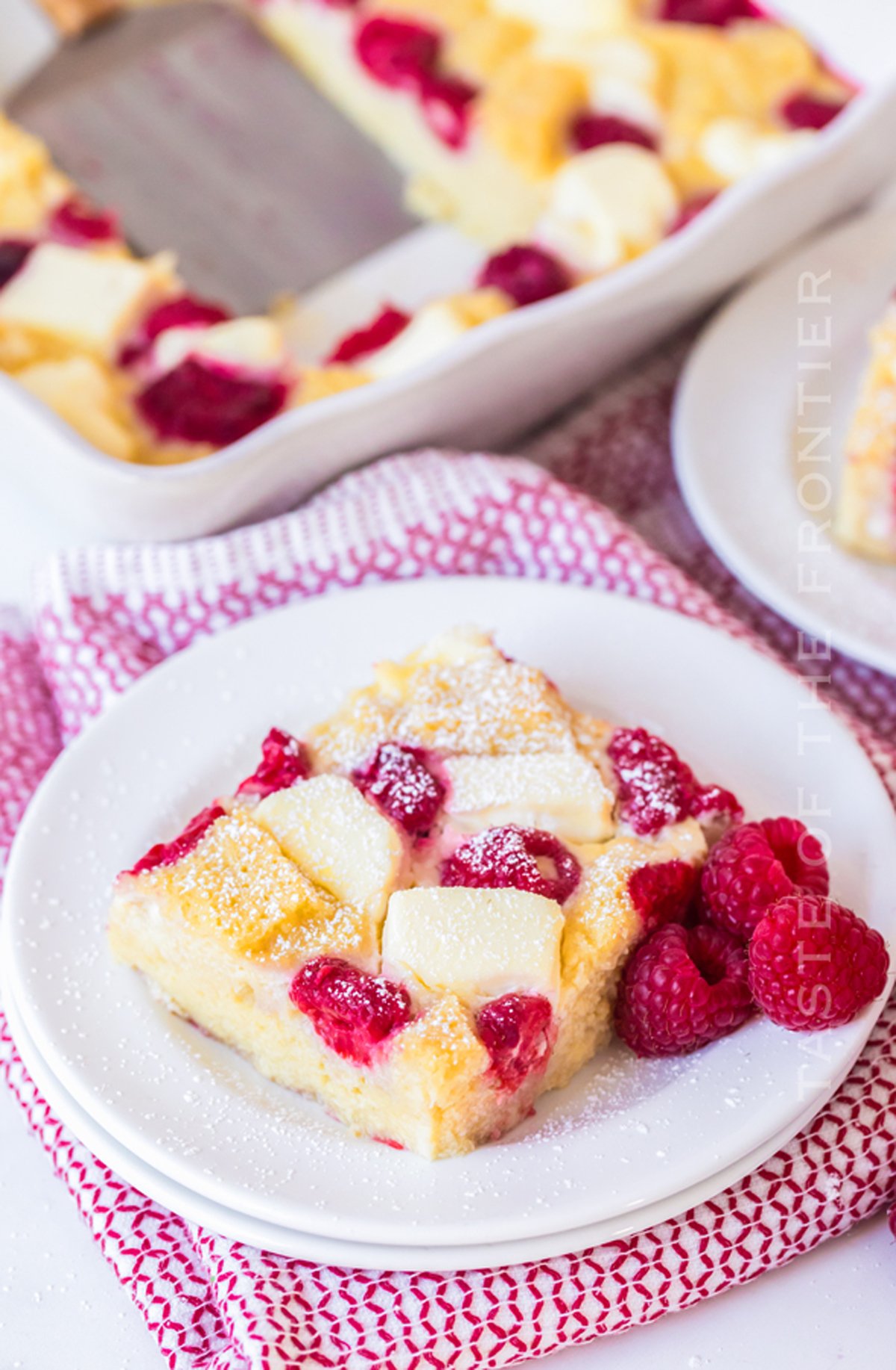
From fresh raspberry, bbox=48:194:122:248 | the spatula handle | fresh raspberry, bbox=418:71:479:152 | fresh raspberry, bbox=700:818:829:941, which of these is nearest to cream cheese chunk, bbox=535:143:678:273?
fresh raspberry, bbox=418:71:479:152

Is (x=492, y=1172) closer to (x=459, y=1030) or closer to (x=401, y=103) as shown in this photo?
(x=459, y=1030)

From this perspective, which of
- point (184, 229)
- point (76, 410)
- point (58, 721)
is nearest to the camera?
point (58, 721)

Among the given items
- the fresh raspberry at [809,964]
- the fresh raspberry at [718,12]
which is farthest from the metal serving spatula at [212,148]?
the fresh raspberry at [809,964]

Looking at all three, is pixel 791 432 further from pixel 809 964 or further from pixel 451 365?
pixel 809 964

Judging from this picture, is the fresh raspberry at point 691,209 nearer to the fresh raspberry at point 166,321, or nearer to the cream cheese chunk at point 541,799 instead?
the fresh raspberry at point 166,321

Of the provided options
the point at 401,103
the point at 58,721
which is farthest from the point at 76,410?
the point at 401,103

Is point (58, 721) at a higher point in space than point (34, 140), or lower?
lower

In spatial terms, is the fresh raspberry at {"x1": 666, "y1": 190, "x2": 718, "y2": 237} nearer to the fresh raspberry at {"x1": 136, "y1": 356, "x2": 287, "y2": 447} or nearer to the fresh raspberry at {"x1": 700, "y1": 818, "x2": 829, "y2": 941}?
the fresh raspberry at {"x1": 136, "y1": 356, "x2": 287, "y2": 447}
